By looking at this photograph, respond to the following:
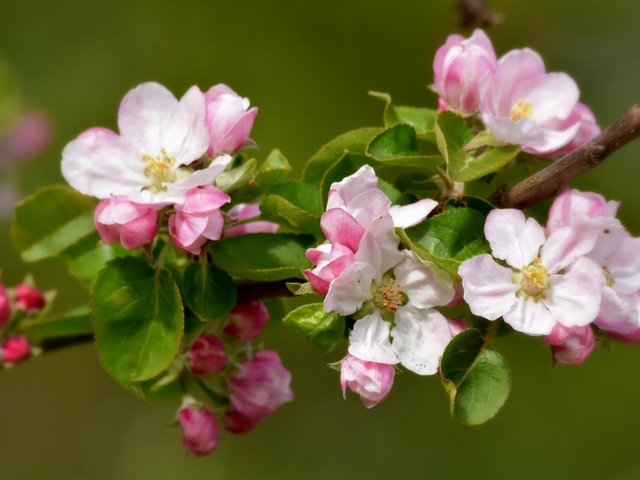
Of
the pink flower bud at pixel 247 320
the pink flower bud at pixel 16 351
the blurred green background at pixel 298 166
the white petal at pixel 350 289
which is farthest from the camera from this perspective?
the blurred green background at pixel 298 166

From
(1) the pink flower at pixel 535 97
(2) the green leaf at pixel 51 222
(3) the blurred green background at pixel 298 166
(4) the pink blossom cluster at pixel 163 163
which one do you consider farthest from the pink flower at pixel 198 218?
(3) the blurred green background at pixel 298 166

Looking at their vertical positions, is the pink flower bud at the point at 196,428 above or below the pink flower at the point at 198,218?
below

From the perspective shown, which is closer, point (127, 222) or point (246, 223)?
point (127, 222)

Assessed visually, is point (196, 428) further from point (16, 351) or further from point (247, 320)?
point (16, 351)

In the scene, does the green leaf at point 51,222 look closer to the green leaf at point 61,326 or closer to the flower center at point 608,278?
the green leaf at point 61,326

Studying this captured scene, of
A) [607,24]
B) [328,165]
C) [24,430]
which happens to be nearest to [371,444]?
[24,430]

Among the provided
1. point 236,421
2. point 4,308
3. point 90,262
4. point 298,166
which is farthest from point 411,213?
point 298,166
